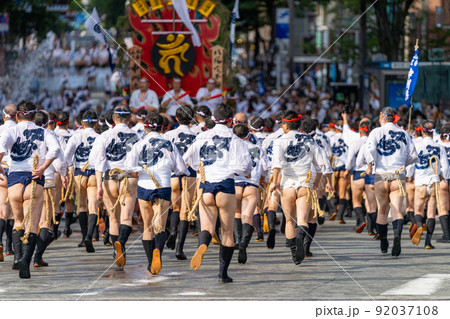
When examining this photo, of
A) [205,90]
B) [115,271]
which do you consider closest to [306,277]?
[115,271]

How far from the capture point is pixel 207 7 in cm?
2330

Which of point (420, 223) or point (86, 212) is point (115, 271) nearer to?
point (86, 212)

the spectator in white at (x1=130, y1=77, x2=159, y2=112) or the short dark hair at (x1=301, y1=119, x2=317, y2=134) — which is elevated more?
the short dark hair at (x1=301, y1=119, x2=317, y2=134)

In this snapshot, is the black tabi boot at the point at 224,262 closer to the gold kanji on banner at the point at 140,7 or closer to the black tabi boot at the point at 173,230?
the black tabi boot at the point at 173,230

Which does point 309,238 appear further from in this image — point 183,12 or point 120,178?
point 183,12

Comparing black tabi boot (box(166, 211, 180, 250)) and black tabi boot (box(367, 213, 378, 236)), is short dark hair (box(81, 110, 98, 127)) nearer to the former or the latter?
black tabi boot (box(166, 211, 180, 250))

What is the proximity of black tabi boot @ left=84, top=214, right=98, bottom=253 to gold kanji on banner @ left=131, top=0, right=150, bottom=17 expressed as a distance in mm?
10261

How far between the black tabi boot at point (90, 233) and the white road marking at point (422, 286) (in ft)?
15.8

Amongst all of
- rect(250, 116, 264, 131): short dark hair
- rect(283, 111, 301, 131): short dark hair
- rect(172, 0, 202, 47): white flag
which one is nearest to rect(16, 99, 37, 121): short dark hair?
rect(283, 111, 301, 131): short dark hair

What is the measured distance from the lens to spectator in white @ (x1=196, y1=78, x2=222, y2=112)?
21.8 meters

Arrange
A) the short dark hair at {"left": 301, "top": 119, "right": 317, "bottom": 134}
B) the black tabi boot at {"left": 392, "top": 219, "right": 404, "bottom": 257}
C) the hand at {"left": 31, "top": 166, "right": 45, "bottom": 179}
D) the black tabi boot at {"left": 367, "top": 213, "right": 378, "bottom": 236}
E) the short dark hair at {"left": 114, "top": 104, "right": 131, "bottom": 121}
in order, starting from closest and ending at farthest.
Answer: the hand at {"left": 31, "top": 166, "right": 45, "bottom": 179}, the short dark hair at {"left": 114, "top": 104, "right": 131, "bottom": 121}, the short dark hair at {"left": 301, "top": 119, "right": 317, "bottom": 134}, the black tabi boot at {"left": 392, "top": 219, "right": 404, "bottom": 257}, the black tabi boot at {"left": 367, "top": 213, "right": 378, "bottom": 236}

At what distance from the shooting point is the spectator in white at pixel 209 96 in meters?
21.8

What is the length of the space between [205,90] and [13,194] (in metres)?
11.0

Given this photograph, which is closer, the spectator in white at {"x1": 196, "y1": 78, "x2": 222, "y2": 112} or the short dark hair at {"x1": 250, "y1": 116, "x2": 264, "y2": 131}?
the short dark hair at {"x1": 250, "y1": 116, "x2": 264, "y2": 131}
